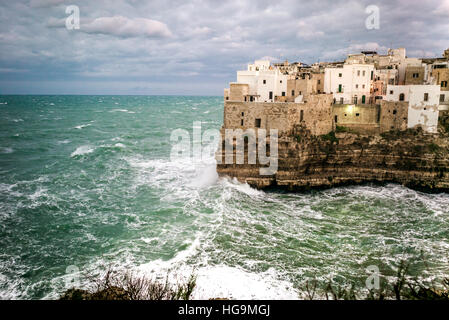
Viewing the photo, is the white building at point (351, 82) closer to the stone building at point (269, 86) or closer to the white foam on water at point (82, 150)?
the stone building at point (269, 86)

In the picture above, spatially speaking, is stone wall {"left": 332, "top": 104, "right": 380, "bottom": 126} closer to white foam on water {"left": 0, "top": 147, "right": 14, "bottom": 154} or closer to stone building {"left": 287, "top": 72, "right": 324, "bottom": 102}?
stone building {"left": 287, "top": 72, "right": 324, "bottom": 102}

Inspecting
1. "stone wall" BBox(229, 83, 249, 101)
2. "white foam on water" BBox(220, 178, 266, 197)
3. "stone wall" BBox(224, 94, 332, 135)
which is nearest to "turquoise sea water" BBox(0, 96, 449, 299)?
"white foam on water" BBox(220, 178, 266, 197)

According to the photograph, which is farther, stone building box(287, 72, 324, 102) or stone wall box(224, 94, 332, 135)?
stone building box(287, 72, 324, 102)

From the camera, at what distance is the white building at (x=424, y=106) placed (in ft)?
118

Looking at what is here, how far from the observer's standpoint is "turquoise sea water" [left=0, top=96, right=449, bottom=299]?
19.5 metres

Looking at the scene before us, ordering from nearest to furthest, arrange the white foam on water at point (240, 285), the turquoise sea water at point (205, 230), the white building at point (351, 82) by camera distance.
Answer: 1. the white foam on water at point (240, 285)
2. the turquoise sea water at point (205, 230)
3. the white building at point (351, 82)

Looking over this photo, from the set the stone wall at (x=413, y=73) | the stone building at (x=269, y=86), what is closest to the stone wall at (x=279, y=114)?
the stone building at (x=269, y=86)

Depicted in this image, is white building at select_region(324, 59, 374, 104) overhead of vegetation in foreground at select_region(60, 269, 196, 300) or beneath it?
overhead

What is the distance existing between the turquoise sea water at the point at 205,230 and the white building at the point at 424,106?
326 inches

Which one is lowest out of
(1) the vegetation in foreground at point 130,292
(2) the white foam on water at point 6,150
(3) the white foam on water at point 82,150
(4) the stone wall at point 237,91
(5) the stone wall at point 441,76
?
(1) the vegetation in foreground at point 130,292

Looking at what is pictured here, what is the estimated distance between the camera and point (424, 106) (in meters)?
36.4

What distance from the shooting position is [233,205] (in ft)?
99.5
